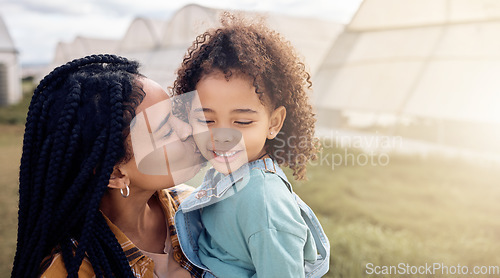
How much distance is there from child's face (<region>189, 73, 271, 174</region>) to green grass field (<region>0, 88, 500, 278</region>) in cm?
198

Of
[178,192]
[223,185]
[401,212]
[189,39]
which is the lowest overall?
[401,212]

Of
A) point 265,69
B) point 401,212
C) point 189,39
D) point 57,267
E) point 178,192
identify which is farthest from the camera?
point 189,39

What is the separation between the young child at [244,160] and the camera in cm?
134

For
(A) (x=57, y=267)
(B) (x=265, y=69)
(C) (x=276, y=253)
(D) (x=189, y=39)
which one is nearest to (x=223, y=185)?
(C) (x=276, y=253)

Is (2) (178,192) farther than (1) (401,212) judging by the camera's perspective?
No

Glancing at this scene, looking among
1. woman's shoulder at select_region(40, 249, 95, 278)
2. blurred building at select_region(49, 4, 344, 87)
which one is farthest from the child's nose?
blurred building at select_region(49, 4, 344, 87)

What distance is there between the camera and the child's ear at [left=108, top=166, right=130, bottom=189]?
1451mm

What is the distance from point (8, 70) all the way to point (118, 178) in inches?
548

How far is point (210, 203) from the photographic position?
1534 mm

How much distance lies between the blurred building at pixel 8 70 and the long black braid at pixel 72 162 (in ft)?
44.7

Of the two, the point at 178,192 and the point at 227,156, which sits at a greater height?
the point at 227,156

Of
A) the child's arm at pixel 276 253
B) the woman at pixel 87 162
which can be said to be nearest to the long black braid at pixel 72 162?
the woman at pixel 87 162

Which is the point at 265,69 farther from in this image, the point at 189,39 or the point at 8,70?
the point at 8,70

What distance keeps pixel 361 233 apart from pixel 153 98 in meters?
2.92
